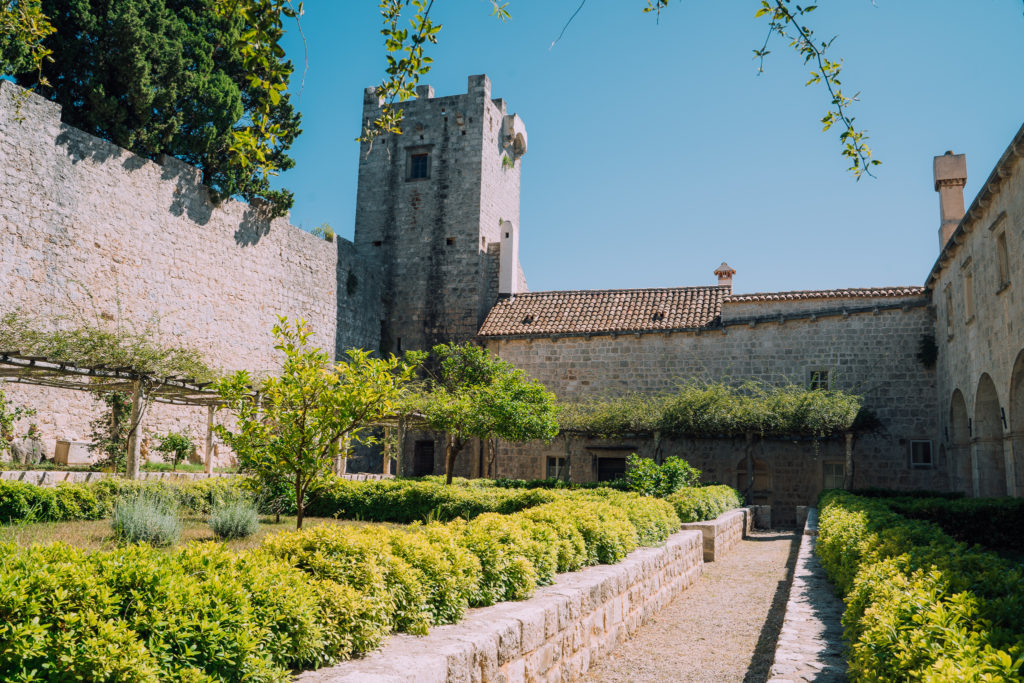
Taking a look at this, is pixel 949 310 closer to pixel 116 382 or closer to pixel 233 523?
pixel 233 523

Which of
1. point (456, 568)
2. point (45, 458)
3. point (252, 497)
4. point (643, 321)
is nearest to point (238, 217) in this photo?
point (45, 458)

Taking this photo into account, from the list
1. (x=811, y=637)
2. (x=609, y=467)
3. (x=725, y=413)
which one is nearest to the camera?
(x=811, y=637)

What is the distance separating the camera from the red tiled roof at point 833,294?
1953 centimetres

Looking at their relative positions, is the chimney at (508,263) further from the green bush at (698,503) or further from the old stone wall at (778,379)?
the green bush at (698,503)

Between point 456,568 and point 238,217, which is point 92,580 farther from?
point 238,217

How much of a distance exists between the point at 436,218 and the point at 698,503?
54.0 ft

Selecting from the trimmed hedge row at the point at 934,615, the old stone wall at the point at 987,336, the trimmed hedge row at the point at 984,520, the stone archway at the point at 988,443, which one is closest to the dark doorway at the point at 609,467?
the old stone wall at the point at 987,336

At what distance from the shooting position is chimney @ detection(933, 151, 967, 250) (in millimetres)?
18422

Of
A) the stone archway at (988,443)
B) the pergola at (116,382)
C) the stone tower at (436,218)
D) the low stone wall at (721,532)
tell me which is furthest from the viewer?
the stone tower at (436,218)

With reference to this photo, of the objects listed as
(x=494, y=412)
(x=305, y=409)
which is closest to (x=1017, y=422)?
(x=494, y=412)

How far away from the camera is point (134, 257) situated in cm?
1616

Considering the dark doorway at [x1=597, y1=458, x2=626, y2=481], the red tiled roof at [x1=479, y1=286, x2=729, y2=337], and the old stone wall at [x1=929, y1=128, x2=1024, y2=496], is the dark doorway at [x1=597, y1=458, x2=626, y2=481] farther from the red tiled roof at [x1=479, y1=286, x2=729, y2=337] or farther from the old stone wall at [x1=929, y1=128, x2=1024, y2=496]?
the old stone wall at [x1=929, y1=128, x2=1024, y2=496]

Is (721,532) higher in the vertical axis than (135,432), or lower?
lower

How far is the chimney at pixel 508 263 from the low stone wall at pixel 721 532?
42.0 ft
